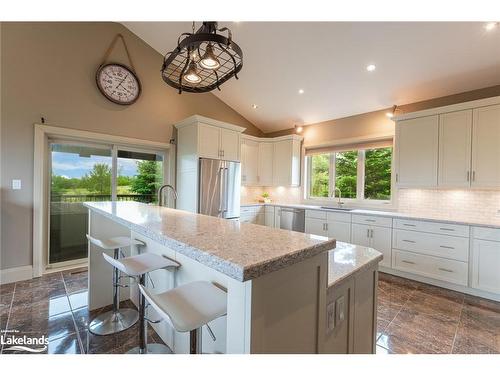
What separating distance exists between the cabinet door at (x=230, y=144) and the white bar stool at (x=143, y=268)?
275cm

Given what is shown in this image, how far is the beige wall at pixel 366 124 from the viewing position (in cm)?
335

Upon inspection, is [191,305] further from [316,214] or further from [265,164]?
[265,164]

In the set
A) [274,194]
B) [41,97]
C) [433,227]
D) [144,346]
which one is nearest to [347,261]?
[144,346]

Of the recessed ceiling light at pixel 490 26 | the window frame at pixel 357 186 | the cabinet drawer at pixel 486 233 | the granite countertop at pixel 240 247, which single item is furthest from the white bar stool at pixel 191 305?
the window frame at pixel 357 186

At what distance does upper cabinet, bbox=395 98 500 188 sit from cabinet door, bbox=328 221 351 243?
1.07 meters

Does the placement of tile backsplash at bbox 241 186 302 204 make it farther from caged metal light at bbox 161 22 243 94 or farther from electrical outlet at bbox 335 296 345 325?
electrical outlet at bbox 335 296 345 325

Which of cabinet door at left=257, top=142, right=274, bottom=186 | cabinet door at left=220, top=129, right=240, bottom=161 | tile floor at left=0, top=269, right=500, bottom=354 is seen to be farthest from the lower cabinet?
cabinet door at left=220, top=129, right=240, bottom=161

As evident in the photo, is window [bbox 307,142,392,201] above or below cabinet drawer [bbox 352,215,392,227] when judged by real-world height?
above

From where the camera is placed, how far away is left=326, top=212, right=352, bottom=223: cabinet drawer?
3894 mm

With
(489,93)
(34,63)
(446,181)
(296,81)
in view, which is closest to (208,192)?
(296,81)

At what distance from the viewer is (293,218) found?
4711mm

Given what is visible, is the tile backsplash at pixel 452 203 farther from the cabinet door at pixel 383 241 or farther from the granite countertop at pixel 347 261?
the granite countertop at pixel 347 261

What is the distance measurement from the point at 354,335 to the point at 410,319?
1.52 meters
